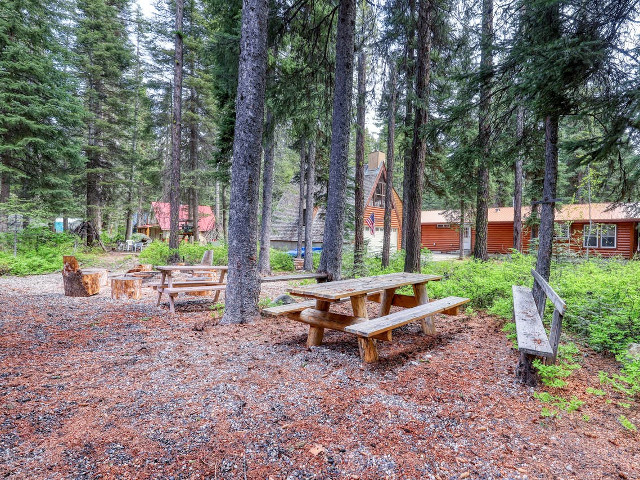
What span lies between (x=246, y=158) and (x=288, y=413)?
3.83 metres

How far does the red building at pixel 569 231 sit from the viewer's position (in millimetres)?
18469

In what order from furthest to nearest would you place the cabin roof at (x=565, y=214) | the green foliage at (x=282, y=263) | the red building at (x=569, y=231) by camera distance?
1. the red building at (x=569, y=231)
2. the cabin roof at (x=565, y=214)
3. the green foliage at (x=282, y=263)

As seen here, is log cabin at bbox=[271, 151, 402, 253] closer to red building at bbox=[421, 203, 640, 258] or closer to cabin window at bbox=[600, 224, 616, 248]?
red building at bbox=[421, 203, 640, 258]

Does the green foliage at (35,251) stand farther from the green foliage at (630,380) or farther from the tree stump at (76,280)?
the green foliage at (630,380)

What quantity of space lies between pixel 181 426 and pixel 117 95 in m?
22.7

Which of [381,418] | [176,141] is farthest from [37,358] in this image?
[176,141]

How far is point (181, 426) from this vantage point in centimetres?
238

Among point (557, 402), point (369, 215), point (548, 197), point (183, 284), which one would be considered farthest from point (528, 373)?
point (369, 215)

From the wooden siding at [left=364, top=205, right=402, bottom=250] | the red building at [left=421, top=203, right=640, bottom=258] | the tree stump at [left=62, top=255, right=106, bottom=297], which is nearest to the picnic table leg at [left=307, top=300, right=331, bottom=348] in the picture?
the tree stump at [left=62, top=255, right=106, bottom=297]

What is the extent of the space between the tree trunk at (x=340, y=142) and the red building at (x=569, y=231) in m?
11.3

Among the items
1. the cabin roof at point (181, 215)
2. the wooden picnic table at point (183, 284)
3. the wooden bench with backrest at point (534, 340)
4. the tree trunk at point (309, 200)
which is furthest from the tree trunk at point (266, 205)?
the cabin roof at point (181, 215)

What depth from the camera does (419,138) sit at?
7.73m

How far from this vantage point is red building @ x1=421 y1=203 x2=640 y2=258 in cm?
1847

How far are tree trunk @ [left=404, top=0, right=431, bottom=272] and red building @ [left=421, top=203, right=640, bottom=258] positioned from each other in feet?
29.0
